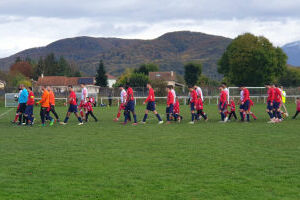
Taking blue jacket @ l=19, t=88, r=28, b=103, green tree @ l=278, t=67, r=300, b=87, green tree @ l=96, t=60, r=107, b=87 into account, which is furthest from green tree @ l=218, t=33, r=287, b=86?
blue jacket @ l=19, t=88, r=28, b=103

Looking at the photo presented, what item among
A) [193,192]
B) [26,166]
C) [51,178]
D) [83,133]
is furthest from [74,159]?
[83,133]

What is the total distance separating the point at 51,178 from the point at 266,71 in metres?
69.1

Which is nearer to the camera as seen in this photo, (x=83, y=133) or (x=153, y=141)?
(x=153, y=141)

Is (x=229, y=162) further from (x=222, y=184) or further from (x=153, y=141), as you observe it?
(x=153, y=141)

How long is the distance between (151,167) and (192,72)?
325 feet

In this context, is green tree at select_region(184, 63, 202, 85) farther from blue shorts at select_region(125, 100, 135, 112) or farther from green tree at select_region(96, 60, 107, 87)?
blue shorts at select_region(125, 100, 135, 112)

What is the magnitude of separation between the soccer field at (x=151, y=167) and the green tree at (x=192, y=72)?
92.4 metres

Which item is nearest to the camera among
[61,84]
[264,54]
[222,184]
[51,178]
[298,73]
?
[222,184]

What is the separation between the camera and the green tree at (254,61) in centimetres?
7306

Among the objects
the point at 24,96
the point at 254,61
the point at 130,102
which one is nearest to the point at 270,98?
the point at 130,102

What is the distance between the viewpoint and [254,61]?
74375 millimetres

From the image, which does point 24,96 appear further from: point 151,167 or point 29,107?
point 151,167

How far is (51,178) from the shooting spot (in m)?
7.94

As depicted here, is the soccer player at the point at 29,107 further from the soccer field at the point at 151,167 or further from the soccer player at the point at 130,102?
the soccer field at the point at 151,167
